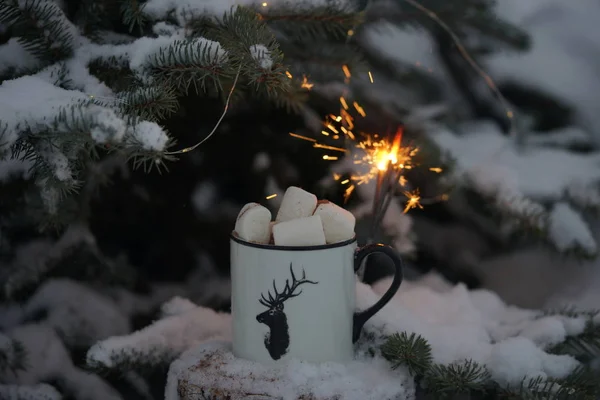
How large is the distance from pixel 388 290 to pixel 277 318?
116 mm

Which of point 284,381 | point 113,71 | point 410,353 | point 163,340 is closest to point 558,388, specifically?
point 410,353

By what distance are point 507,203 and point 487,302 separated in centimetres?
14

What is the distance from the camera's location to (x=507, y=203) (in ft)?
2.55

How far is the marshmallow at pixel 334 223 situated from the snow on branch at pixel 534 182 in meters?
0.24

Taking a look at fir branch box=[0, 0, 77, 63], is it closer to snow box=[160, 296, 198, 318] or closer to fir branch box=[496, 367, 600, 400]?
snow box=[160, 296, 198, 318]

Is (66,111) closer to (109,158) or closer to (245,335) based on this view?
(245,335)

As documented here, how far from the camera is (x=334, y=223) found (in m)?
0.62

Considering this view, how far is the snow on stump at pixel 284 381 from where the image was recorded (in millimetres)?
577

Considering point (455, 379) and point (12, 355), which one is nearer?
point (455, 379)

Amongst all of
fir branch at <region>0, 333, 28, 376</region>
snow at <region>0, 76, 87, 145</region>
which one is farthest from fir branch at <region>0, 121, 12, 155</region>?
fir branch at <region>0, 333, 28, 376</region>

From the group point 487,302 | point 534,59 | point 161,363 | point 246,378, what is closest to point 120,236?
point 161,363

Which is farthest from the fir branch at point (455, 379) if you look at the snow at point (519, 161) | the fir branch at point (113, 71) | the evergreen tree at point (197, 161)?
the fir branch at point (113, 71)

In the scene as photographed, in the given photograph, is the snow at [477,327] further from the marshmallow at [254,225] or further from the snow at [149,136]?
the snow at [149,136]

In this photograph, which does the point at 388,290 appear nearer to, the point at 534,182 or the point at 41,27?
the point at 534,182
